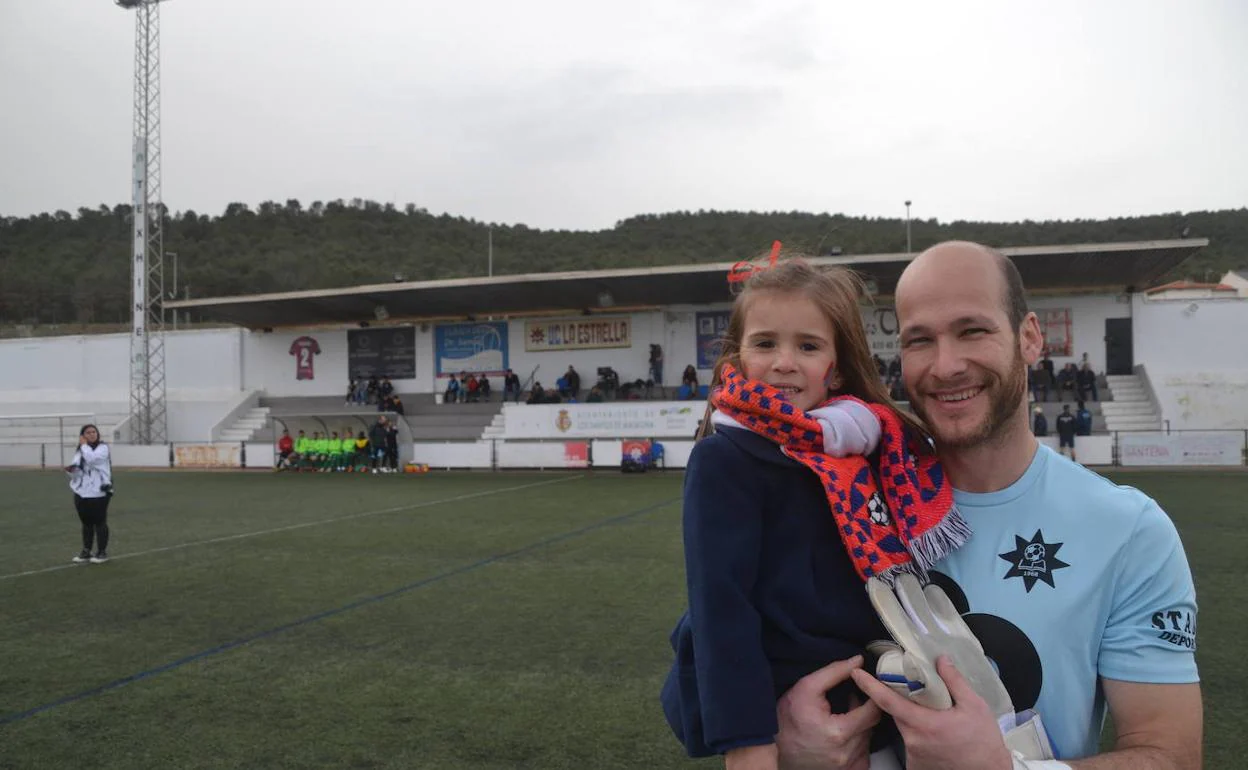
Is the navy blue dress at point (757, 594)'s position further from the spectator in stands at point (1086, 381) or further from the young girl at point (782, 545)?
the spectator in stands at point (1086, 381)

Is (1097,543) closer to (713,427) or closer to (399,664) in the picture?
(713,427)

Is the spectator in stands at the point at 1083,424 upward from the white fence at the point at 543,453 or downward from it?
upward

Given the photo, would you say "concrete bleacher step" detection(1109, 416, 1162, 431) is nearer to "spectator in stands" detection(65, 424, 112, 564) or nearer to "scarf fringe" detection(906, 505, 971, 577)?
"spectator in stands" detection(65, 424, 112, 564)

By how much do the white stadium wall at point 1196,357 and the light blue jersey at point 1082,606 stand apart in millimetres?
28583

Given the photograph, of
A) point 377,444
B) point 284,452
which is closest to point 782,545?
point 377,444

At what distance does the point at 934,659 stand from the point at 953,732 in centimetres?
12

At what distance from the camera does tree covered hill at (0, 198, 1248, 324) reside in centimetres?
6012

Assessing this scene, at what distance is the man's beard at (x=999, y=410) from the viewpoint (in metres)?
1.75

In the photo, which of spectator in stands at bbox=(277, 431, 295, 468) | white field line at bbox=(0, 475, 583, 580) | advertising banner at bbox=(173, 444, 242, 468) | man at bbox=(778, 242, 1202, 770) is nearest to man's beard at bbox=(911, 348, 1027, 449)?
man at bbox=(778, 242, 1202, 770)

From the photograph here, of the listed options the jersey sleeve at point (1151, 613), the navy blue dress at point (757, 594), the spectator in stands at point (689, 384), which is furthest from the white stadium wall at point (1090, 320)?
the navy blue dress at point (757, 594)

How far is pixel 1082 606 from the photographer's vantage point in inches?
65.6

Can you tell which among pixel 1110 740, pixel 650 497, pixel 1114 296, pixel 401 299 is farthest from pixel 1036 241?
pixel 1110 740

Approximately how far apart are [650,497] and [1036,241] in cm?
5885

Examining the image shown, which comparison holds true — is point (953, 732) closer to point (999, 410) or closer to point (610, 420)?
point (999, 410)
